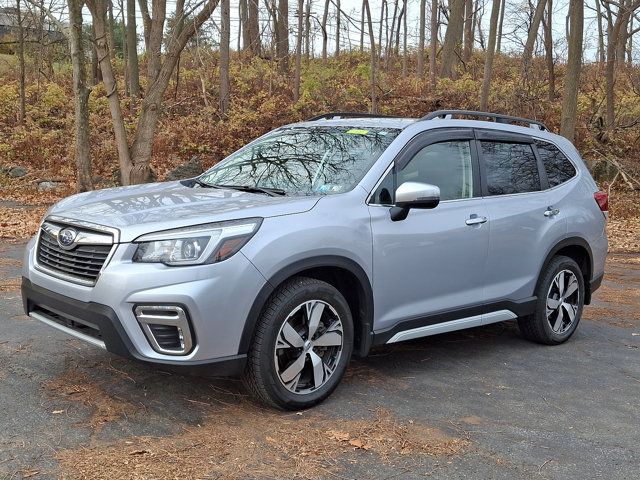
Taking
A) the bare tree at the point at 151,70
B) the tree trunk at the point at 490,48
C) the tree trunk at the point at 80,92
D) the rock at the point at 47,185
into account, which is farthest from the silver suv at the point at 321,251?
the tree trunk at the point at 490,48

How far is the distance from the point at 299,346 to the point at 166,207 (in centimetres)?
117

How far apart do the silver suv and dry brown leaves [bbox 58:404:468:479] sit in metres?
0.24

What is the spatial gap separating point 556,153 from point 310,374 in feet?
11.1

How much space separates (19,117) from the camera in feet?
74.5

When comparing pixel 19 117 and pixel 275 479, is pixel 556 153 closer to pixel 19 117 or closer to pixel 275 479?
pixel 275 479

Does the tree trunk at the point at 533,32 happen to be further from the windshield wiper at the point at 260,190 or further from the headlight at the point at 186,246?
the headlight at the point at 186,246

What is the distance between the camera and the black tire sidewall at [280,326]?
3.79m

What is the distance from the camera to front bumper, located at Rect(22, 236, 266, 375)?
353 cm

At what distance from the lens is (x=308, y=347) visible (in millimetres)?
4008

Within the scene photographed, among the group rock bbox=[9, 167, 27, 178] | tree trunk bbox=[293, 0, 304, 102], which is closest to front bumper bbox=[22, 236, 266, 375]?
rock bbox=[9, 167, 27, 178]

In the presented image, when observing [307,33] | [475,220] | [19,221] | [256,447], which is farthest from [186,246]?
[307,33]

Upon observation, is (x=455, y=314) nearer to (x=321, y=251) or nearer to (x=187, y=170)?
(x=321, y=251)

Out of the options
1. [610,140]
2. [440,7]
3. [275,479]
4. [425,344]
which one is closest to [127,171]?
[425,344]

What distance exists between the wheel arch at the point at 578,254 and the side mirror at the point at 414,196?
1.74 m
